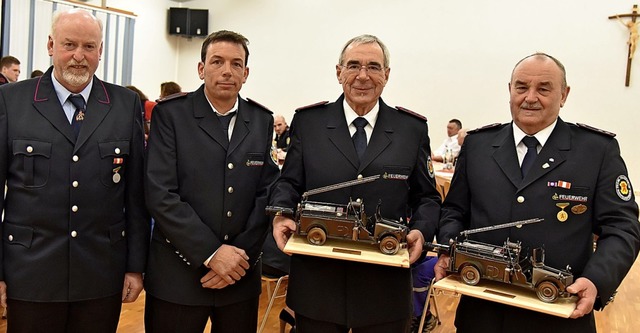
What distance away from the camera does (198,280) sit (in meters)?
1.90

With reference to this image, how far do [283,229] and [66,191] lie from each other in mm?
727

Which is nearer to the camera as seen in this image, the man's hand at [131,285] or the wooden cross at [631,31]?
the man's hand at [131,285]

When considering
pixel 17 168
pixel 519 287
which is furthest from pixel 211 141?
pixel 519 287

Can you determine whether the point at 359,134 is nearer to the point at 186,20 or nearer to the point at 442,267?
the point at 442,267

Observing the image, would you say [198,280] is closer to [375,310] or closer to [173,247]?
[173,247]

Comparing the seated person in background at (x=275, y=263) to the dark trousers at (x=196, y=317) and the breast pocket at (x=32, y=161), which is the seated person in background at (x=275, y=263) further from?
the breast pocket at (x=32, y=161)

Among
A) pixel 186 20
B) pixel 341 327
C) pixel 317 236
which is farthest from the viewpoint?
pixel 186 20

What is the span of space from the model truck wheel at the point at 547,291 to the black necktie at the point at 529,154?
39cm

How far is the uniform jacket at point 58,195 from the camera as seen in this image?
179 cm

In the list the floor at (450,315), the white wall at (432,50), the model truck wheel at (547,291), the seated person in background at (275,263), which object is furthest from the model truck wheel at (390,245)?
the white wall at (432,50)

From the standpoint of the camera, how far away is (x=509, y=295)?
154cm

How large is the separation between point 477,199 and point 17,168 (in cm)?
151

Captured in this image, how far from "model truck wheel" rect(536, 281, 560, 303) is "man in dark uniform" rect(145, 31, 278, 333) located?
0.94 meters

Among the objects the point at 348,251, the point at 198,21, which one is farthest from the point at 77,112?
the point at 198,21
